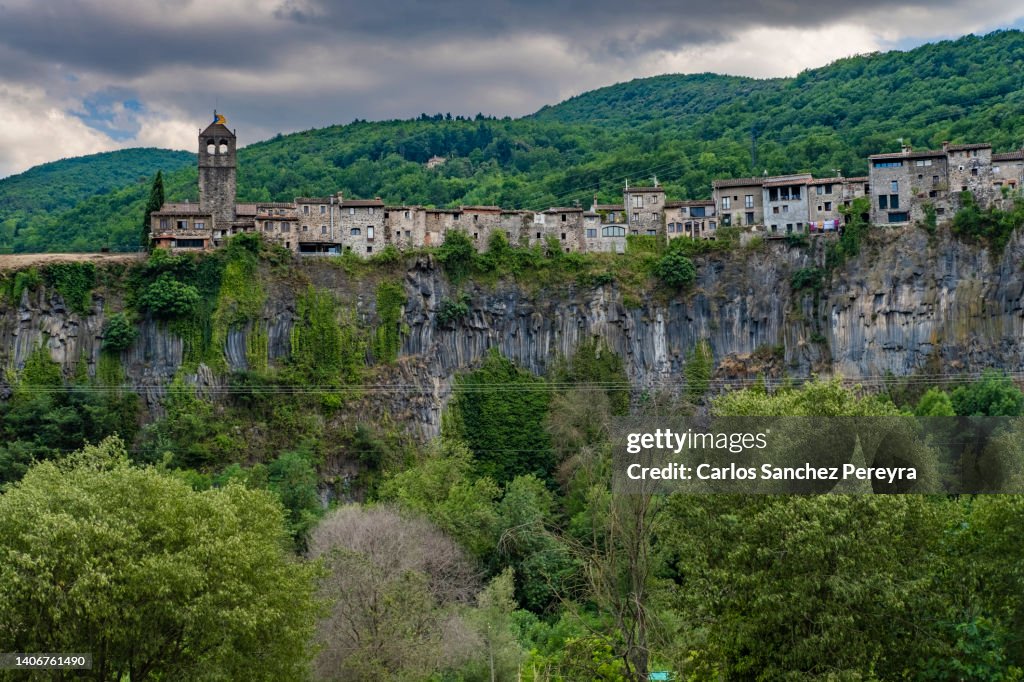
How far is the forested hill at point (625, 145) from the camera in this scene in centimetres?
10081

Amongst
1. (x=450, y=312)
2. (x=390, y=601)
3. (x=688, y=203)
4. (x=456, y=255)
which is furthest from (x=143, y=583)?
(x=688, y=203)

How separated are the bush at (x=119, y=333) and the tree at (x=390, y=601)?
2314 cm

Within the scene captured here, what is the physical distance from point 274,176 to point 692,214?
139 feet

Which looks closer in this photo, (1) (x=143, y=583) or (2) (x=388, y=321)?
→ (1) (x=143, y=583)

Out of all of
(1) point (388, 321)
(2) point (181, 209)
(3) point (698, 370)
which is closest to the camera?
(1) point (388, 321)

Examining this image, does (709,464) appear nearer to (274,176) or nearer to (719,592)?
(719,592)

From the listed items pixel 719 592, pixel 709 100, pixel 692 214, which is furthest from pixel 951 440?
pixel 709 100

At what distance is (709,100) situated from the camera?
6107 inches

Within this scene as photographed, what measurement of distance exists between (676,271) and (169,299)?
31.9m

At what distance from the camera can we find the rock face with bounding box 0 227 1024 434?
76.2m

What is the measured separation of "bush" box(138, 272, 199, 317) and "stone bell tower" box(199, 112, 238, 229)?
7613 mm

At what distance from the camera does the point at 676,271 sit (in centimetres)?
8350

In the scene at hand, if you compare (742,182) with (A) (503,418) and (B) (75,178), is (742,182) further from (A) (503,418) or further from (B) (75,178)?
(B) (75,178)

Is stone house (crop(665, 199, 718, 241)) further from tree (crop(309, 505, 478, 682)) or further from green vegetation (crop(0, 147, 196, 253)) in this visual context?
green vegetation (crop(0, 147, 196, 253))
